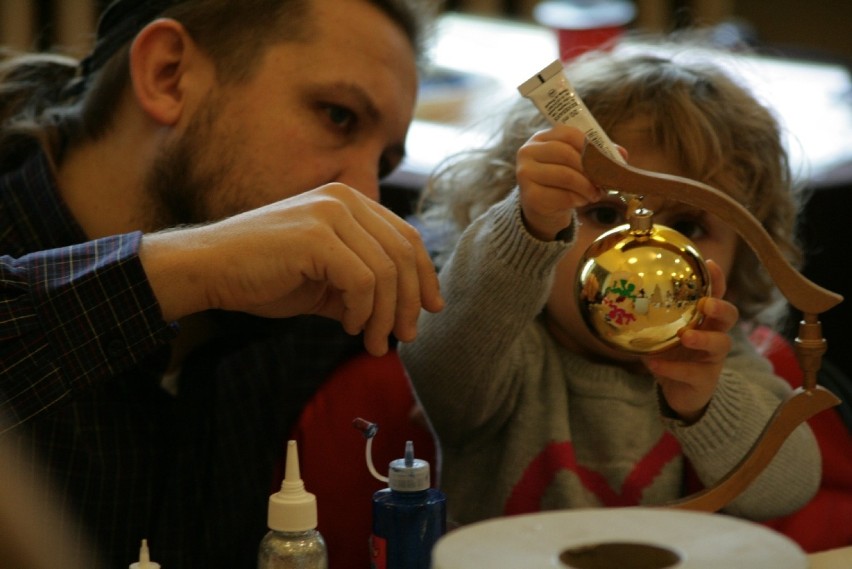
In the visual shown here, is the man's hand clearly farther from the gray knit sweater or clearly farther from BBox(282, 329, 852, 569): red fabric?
BBox(282, 329, 852, 569): red fabric

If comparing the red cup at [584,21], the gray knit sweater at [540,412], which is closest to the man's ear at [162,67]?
the gray knit sweater at [540,412]

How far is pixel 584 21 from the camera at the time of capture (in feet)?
8.71

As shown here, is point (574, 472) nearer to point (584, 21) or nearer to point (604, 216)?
point (604, 216)

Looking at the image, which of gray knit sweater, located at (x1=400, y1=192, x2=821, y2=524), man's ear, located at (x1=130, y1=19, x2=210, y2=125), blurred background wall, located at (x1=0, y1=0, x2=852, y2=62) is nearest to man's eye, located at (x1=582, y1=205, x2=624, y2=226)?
gray knit sweater, located at (x1=400, y1=192, x2=821, y2=524)

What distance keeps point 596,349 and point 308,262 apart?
0.43 metres

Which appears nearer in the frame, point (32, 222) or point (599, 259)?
point (599, 259)

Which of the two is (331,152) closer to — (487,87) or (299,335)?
(299,335)

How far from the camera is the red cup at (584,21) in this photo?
8.32ft

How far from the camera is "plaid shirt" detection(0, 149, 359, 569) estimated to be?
1006 millimetres

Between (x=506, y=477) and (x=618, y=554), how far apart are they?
0.56 m

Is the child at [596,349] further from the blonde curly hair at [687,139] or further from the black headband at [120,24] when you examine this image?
the black headband at [120,24]

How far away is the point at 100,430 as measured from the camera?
1173mm

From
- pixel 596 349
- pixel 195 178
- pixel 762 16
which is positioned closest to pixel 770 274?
pixel 596 349

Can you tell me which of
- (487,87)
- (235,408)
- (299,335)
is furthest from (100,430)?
(487,87)
